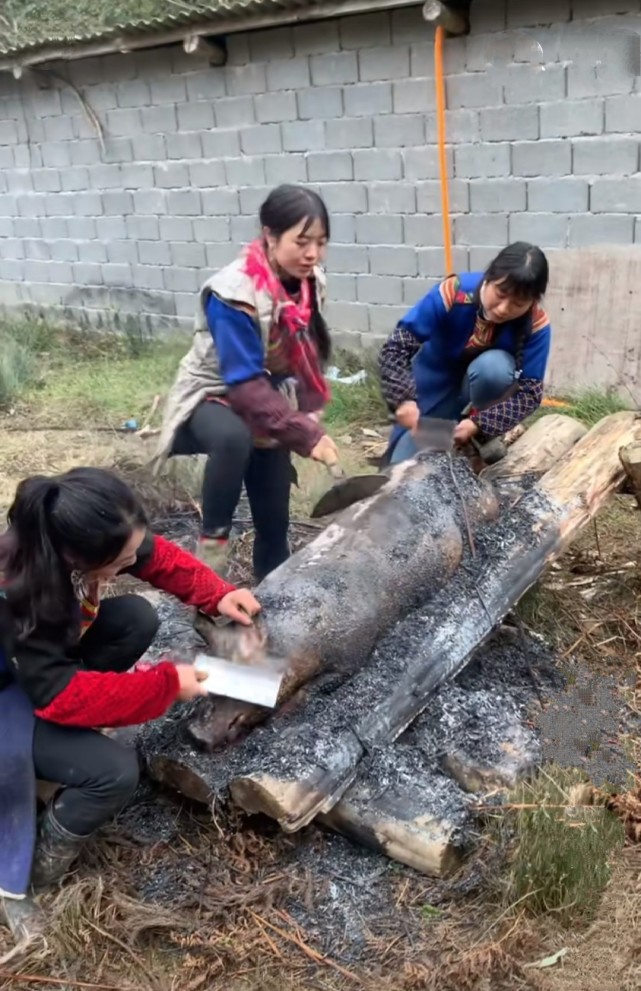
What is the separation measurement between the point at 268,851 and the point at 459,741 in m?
0.58

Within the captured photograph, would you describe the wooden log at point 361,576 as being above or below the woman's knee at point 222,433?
below

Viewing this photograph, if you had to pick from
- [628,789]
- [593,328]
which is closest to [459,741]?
[628,789]

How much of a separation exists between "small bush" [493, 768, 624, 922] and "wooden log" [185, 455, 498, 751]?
62cm

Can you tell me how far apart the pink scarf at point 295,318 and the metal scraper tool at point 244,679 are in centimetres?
111

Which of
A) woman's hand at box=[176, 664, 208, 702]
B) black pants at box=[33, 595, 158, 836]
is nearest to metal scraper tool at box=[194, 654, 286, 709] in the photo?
woman's hand at box=[176, 664, 208, 702]

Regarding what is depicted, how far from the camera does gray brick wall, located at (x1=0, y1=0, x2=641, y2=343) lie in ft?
16.7

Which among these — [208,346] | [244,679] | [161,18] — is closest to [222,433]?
[208,346]

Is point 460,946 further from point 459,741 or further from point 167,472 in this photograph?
point 167,472

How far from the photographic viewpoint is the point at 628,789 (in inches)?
93.0

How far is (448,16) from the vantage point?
17.2 ft

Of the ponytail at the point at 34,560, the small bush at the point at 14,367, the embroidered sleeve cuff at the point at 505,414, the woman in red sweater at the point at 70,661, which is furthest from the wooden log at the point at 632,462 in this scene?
the small bush at the point at 14,367

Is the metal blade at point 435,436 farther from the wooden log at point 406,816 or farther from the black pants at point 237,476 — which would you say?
the wooden log at point 406,816

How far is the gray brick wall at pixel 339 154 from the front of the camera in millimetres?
5094

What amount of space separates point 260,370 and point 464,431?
0.88 meters
